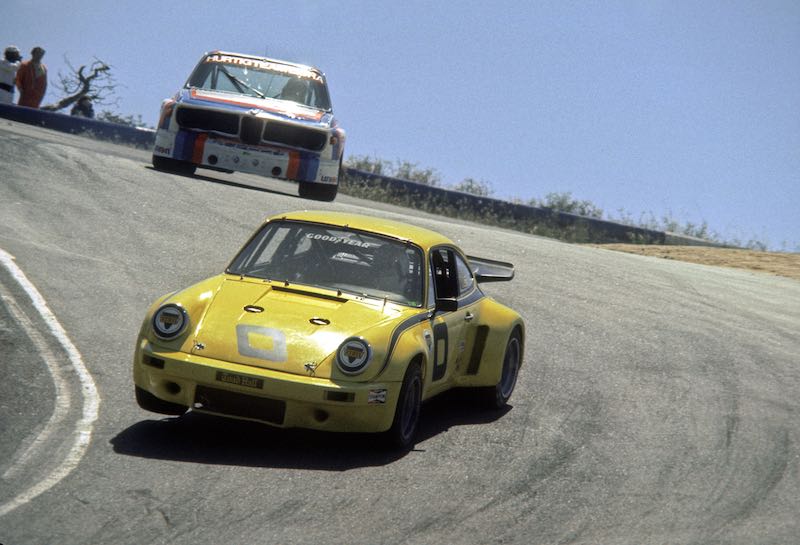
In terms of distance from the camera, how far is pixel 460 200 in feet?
76.9

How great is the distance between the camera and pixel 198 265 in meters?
11.9

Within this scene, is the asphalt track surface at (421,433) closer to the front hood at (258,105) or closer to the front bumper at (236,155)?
the front bumper at (236,155)

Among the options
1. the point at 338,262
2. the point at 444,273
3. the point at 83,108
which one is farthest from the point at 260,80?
the point at 83,108

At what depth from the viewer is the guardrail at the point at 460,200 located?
72.8 ft

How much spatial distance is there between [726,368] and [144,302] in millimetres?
4881

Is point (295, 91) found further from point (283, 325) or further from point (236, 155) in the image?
point (283, 325)

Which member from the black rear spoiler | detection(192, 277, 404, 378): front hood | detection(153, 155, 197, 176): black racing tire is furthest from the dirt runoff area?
detection(192, 277, 404, 378): front hood

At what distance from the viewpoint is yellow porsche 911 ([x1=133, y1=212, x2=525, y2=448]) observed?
265 inches

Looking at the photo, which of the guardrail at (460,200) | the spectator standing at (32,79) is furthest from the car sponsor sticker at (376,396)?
the spectator standing at (32,79)

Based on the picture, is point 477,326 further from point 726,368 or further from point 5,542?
point 5,542

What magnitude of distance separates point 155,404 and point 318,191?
9962mm


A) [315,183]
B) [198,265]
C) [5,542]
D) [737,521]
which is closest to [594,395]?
[737,521]

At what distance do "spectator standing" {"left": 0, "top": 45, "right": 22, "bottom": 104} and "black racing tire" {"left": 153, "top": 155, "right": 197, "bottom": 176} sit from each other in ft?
23.9

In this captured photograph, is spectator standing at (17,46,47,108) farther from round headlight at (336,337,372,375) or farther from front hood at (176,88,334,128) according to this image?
round headlight at (336,337,372,375)
